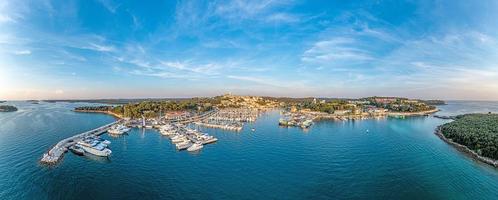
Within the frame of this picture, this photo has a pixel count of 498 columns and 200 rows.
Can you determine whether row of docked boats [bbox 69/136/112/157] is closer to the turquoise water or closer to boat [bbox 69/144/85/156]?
boat [bbox 69/144/85/156]

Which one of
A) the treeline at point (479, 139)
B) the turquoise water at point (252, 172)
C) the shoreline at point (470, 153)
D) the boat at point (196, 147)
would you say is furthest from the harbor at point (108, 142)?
the treeline at point (479, 139)

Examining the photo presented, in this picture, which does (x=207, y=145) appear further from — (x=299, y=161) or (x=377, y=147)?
(x=377, y=147)

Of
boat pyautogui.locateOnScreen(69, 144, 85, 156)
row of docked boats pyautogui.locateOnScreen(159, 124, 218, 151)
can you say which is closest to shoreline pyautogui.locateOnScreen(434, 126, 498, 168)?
row of docked boats pyautogui.locateOnScreen(159, 124, 218, 151)

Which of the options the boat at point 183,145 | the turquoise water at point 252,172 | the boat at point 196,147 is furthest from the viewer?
the boat at point 183,145

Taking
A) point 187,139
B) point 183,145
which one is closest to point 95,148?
point 183,145

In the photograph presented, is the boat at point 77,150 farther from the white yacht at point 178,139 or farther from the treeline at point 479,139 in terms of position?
the treeline at point 479,139

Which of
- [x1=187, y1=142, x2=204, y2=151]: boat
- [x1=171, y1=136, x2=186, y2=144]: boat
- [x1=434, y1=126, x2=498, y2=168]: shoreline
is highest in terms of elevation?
[x1=171, y1=136, x2=186, y2=144]: boat
